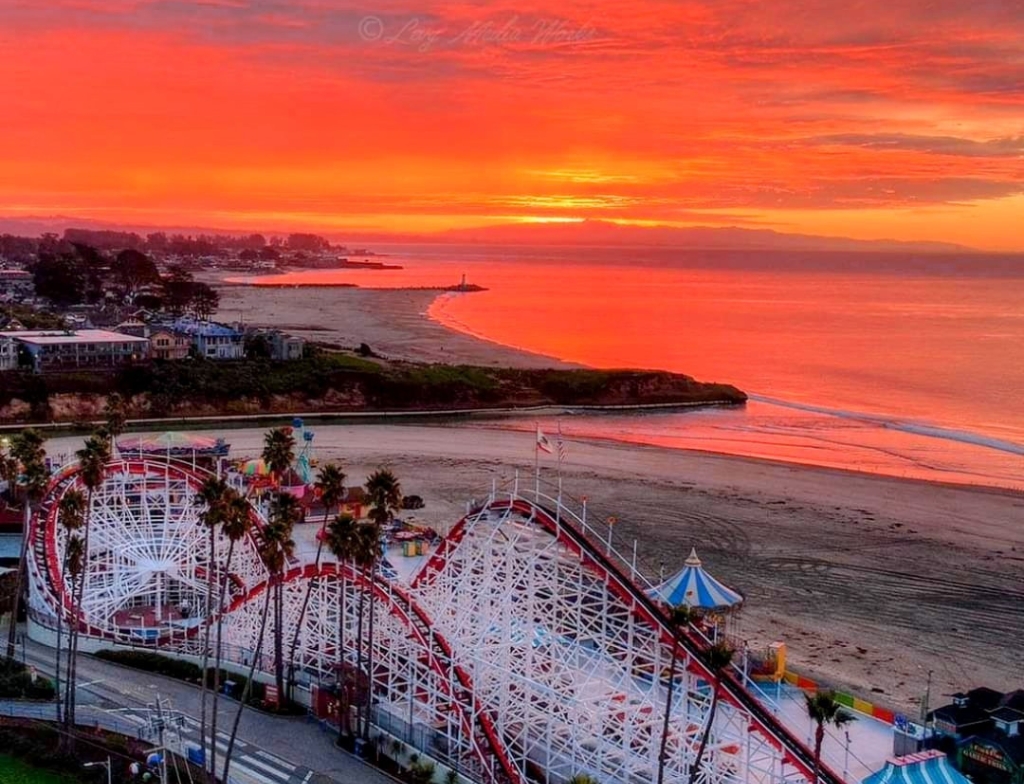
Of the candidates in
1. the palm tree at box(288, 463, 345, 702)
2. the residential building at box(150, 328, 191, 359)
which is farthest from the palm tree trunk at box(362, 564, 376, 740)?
the residential building at box(150, 328, 191, 359)

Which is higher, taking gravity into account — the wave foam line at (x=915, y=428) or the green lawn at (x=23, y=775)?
the wave foam line at (x=915, y=428)

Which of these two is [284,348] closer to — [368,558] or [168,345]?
[168,345]

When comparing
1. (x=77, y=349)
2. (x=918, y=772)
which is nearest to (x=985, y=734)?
(x=918, y=772)

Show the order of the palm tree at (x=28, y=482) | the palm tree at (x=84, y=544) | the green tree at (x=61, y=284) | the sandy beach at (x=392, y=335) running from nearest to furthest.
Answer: the palm tree at (x=84, y=544) → the palm tree at (x=28, y=482) → the sandy beach at (x=392, y=335) → the green tree at (x=61, y=284)

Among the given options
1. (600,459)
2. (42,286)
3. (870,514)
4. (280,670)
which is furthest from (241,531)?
(42,286)

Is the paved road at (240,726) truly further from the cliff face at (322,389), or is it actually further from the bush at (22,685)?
the cliff face at (322,389)

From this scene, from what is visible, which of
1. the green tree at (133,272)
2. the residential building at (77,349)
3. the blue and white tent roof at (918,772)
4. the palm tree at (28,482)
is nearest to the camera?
the blue and white tent roof at (918,772)

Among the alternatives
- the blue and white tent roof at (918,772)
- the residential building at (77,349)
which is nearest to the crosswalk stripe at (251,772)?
the blue and white tent roof at (918,772)

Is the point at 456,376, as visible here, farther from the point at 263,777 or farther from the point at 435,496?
the point at 263,777
